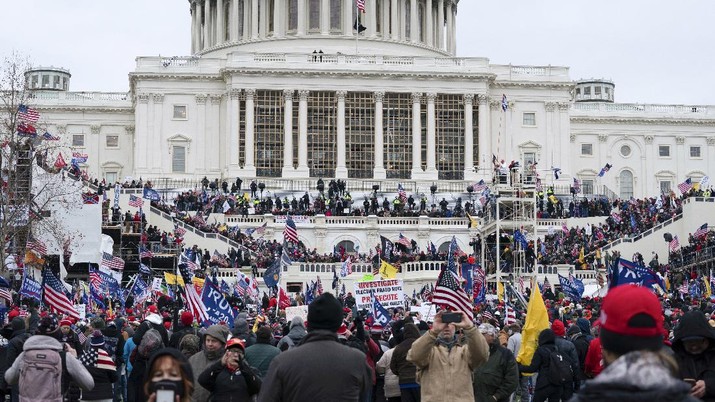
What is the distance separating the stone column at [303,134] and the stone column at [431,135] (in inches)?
307

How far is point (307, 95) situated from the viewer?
9356 cm

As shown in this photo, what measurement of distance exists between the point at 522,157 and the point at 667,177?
14201 mm

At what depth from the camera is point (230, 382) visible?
12953 millimetres

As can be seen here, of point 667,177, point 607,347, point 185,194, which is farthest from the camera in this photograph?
point 667,177

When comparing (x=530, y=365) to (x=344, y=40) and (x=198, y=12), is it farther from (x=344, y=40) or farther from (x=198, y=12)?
(x=198, y=12)

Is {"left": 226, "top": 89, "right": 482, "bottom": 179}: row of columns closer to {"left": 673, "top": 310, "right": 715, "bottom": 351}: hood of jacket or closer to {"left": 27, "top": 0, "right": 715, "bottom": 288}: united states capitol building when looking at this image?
{"left": 27, "top": 0, "right": 715, "bottom": 288}: united states capitol building

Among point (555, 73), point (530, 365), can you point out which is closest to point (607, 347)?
point (530, 365)

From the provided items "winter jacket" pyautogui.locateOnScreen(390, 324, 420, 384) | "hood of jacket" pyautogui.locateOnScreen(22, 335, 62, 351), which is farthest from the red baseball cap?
"winter jacket" pyautogui.locateOnScreen(390, 324, 420, 384)

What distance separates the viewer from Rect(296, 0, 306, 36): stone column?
10488 centimetres

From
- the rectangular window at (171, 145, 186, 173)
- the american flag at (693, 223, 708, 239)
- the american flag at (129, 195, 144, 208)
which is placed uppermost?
the rectangular window at (171, 145, 186, 173)

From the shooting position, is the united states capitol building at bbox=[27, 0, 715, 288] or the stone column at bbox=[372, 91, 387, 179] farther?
the united states capitol building at bbox=[27, 0, 715, 288]

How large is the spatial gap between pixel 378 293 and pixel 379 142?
61601 mm

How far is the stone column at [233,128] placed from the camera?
298 ft

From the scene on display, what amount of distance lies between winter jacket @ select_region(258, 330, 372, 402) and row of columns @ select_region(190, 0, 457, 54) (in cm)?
9467
